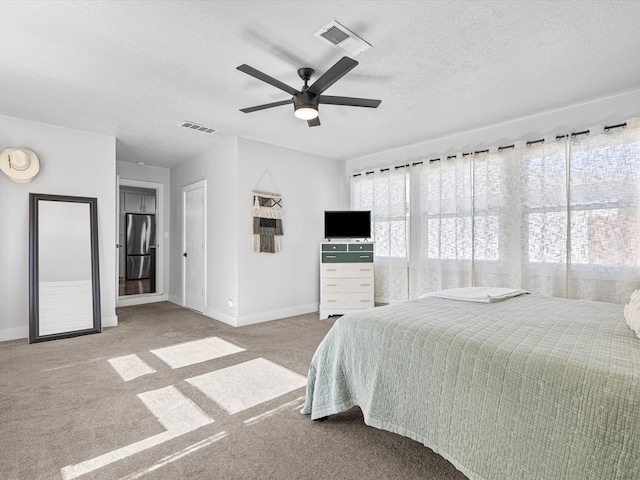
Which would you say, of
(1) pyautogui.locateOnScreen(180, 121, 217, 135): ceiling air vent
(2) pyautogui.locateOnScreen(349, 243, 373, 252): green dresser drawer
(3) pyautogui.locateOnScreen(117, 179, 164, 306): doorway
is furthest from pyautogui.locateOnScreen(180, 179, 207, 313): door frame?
(3) pyautogui.locateOnScreen(117, 179, 164, 306): doorway

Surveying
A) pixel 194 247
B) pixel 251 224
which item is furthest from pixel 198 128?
pixel 194 247

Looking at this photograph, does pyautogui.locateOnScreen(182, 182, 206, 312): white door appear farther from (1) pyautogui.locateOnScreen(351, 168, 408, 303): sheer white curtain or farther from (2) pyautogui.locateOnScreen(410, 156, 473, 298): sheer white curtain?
(2) pyautogui.locateOnScreen(410, 156, 473, 298): sheer white curtain

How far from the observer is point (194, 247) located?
555cm

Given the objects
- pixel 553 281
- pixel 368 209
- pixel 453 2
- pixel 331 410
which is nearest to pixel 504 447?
pixel 331 410

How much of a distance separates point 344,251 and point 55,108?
3680 mm

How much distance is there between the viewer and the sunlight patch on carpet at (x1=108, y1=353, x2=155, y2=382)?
286 centimetres

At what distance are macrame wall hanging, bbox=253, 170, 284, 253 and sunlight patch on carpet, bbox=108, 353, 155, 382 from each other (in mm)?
1957

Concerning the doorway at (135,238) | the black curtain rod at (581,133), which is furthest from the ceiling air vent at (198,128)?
the doorway at (135,238)

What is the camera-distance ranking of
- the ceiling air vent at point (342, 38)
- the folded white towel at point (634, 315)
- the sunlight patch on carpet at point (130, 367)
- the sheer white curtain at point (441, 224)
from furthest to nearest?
the sheer white curtain at point (441, 224), the sunlight patch on carpet at point (130, 367), the ceiling air vent at point (342, 38), the folded white towel at point (634, 315)

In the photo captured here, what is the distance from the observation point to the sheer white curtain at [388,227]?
5035 mm

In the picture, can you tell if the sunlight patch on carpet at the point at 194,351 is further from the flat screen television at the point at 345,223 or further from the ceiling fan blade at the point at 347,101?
the ceiling fan blade at the point at 347,101

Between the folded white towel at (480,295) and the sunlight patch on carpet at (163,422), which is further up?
the folded white towel at (480,295)

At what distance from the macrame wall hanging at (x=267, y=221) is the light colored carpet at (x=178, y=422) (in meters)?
1.55

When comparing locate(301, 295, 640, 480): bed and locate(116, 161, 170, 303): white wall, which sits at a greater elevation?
locate(116, 161, 170, 303): white wall
